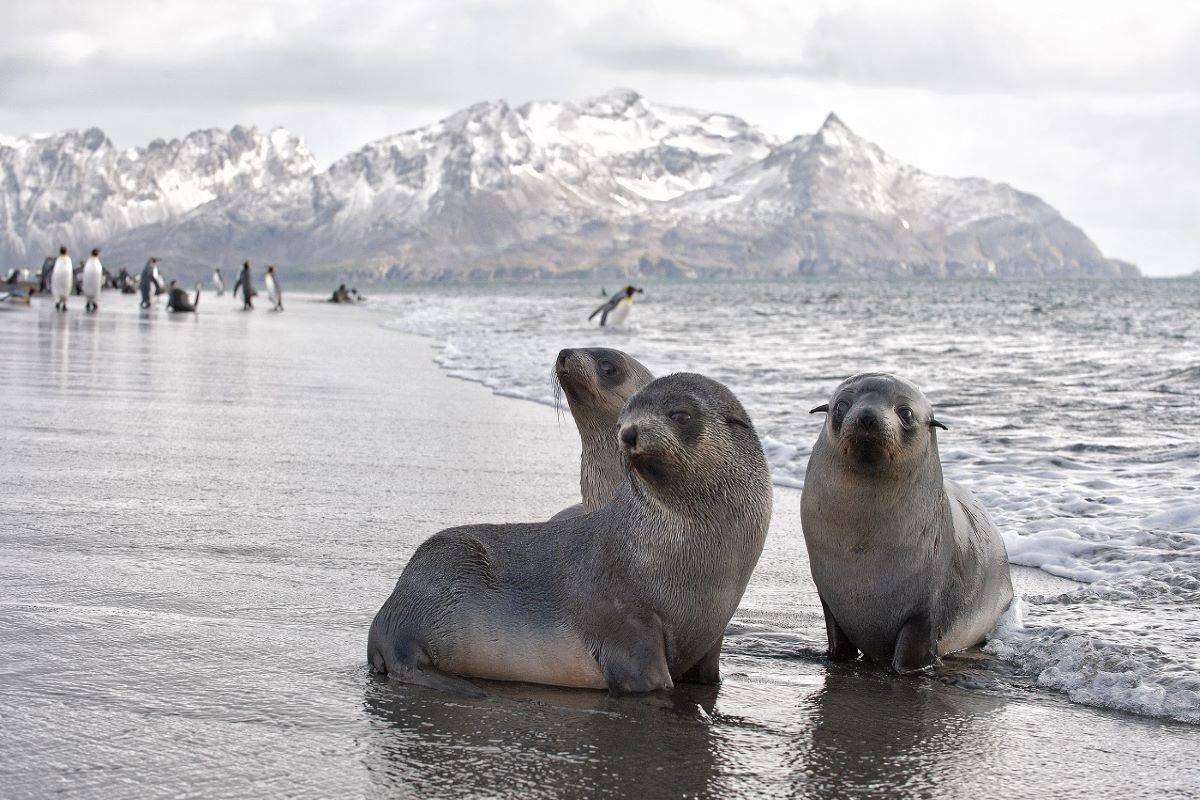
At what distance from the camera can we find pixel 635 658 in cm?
509

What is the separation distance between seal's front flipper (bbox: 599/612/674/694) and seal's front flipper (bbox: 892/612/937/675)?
50.7 inches

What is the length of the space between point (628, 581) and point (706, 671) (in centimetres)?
51

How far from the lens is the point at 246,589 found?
21.5 ft

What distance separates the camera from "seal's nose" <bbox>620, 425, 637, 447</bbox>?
511 centimetres

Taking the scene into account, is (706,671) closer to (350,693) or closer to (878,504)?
(878,504)

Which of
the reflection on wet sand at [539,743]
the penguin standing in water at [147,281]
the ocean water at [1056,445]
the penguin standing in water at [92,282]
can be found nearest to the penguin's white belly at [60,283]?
the penguin standing in water at [92,282]

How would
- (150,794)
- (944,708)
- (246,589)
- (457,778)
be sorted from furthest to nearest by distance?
(246,589) → (944,708) → (457,778) → (150,794)

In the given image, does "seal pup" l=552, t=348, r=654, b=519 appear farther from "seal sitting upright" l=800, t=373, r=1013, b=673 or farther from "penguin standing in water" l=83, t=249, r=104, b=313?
"penguin standing in water" l=83, t=249, r=104, b=313

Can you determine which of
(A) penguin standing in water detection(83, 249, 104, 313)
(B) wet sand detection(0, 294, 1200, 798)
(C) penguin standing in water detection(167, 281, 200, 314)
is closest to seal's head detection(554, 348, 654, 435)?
(B) wet sand detection(0, 294, 1200, 798)

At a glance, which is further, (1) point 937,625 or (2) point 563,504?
(2) point 563,504

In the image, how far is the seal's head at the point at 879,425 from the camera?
19.3 ft

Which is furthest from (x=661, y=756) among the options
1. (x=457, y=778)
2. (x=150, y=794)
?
(x=150, y=794)

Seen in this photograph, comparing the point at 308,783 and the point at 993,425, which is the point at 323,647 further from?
the point at 993,425

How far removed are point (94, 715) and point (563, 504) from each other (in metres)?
5.15
